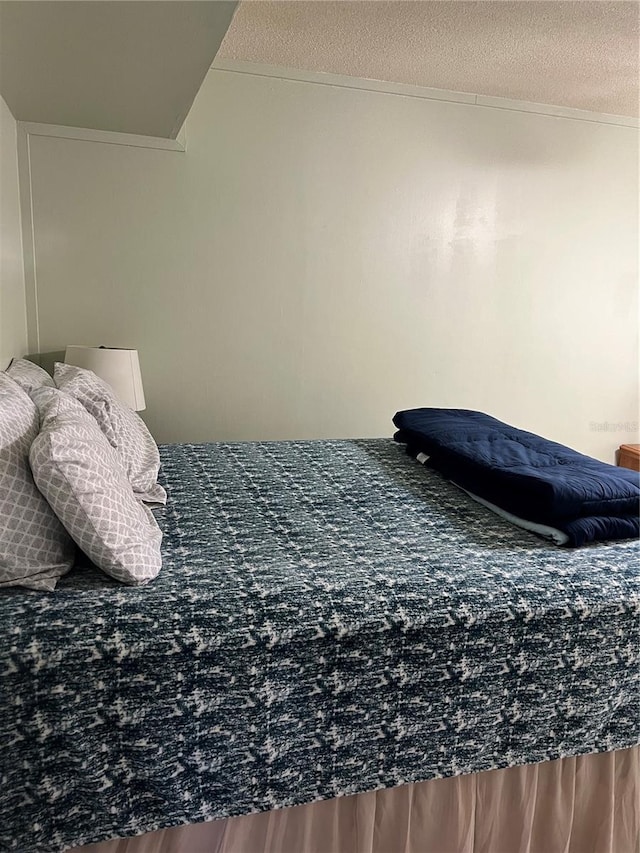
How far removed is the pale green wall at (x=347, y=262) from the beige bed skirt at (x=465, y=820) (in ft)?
7.08

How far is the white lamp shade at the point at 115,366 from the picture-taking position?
2672 mm

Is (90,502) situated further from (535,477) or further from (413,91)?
(413,91)

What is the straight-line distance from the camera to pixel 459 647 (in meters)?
1.30

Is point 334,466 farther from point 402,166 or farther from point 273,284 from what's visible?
point 402,166

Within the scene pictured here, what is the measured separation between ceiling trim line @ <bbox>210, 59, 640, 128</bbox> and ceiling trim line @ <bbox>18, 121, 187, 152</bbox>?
393 millimetres

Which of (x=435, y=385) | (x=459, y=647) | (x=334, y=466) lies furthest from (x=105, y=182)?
(x=459, y=647)

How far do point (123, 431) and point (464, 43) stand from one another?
7.06 ft

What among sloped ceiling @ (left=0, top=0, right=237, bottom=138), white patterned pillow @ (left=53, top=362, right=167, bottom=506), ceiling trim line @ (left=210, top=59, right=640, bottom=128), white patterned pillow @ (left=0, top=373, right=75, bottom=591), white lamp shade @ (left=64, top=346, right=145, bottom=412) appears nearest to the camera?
white patterned pillow @ (left=0, top=373, right=75, bottom=591)

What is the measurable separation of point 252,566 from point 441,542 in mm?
527

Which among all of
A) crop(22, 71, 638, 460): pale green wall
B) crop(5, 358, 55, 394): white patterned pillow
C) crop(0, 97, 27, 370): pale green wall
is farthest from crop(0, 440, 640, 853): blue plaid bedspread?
crop(22, 71, 638, 460): pale green wall

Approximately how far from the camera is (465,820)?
4.63ft

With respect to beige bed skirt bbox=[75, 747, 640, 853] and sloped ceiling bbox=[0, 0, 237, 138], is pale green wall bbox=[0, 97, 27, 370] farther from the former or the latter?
beige bed skirt bbox=[75, 747, 640, 853]

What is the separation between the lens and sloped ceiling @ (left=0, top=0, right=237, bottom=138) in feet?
5.23

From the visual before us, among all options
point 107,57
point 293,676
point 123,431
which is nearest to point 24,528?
point 293,676
